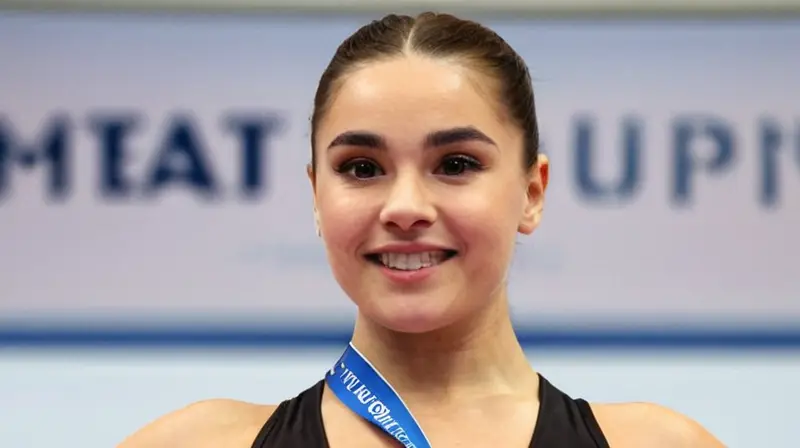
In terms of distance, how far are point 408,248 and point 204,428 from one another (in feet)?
1.00

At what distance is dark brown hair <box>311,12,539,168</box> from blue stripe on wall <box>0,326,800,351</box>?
0.78 metres

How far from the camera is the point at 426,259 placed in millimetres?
1002

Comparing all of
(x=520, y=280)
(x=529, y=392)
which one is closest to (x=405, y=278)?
(x=529, y=392)

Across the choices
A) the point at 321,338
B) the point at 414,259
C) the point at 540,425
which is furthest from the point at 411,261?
the point at 321,338

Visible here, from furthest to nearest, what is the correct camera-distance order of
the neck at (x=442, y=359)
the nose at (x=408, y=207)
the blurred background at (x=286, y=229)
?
1. the blurred background at (x=286, y=229)
2. the neck at (x=442, y=359)
3. the nose at (x=408, y=207)

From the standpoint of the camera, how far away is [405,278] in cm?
99

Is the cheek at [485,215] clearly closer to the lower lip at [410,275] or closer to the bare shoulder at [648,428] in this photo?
the lower lip at [410,275]

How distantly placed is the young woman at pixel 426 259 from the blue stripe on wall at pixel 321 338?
70 cm

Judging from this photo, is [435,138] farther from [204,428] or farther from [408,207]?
[204,428]

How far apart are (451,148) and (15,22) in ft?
3.76

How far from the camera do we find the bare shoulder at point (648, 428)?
3.58 ft

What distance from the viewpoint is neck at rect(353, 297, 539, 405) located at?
1.08m

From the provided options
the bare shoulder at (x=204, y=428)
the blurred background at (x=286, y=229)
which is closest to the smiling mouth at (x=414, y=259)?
the bare shoulder at (x=204, y=428)

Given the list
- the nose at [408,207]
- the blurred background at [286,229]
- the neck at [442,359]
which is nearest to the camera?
the nose at [408,207]
